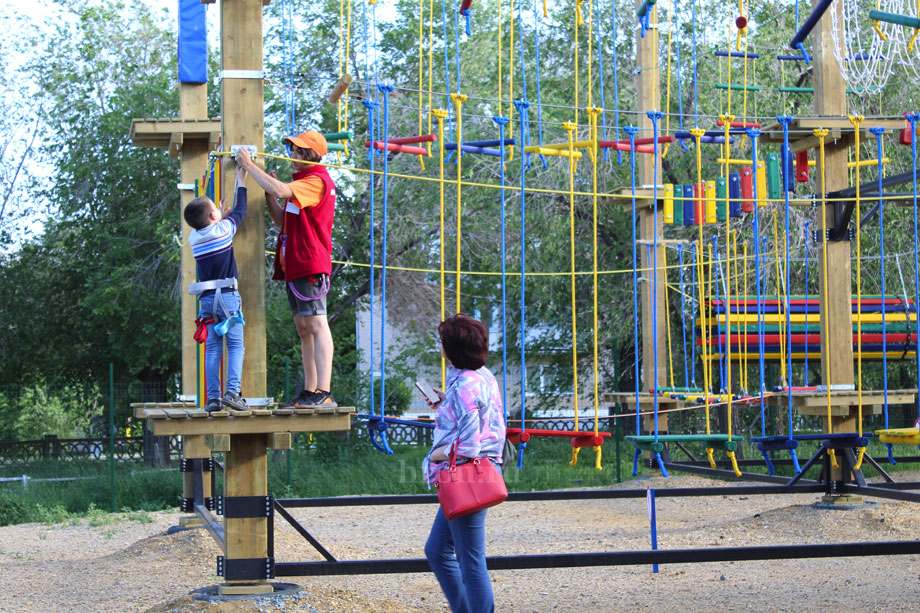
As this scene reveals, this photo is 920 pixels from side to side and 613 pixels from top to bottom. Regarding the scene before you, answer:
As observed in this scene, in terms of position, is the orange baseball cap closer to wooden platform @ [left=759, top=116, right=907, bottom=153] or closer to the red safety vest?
the red safety vest

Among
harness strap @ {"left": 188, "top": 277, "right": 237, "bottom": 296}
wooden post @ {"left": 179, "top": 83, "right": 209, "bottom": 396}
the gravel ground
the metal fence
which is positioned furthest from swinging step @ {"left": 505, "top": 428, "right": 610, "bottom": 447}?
the metal fence

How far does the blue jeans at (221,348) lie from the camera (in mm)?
4723

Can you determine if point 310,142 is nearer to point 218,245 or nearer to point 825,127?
point 218,245

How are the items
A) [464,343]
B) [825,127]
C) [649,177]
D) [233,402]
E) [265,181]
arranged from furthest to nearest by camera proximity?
[649,177]
[825,127]
[233,402]
[265,181]
[464,343]

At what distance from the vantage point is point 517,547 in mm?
7738

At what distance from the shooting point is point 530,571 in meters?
6.95

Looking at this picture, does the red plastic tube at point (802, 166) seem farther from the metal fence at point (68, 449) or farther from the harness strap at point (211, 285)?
the metal fence at point (68, 449)

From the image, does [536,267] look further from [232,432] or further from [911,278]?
[232,432]

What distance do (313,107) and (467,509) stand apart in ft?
45.0

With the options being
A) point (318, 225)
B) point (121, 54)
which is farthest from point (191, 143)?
point (121, 54)

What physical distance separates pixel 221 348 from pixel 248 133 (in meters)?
0.99

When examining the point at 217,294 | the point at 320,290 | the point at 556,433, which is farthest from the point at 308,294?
the point at 556,433

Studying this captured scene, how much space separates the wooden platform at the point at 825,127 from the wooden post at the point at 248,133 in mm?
3655

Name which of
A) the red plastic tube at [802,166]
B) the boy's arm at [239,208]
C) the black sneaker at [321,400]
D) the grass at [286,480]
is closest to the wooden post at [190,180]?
the boy's arm at [239,208]
